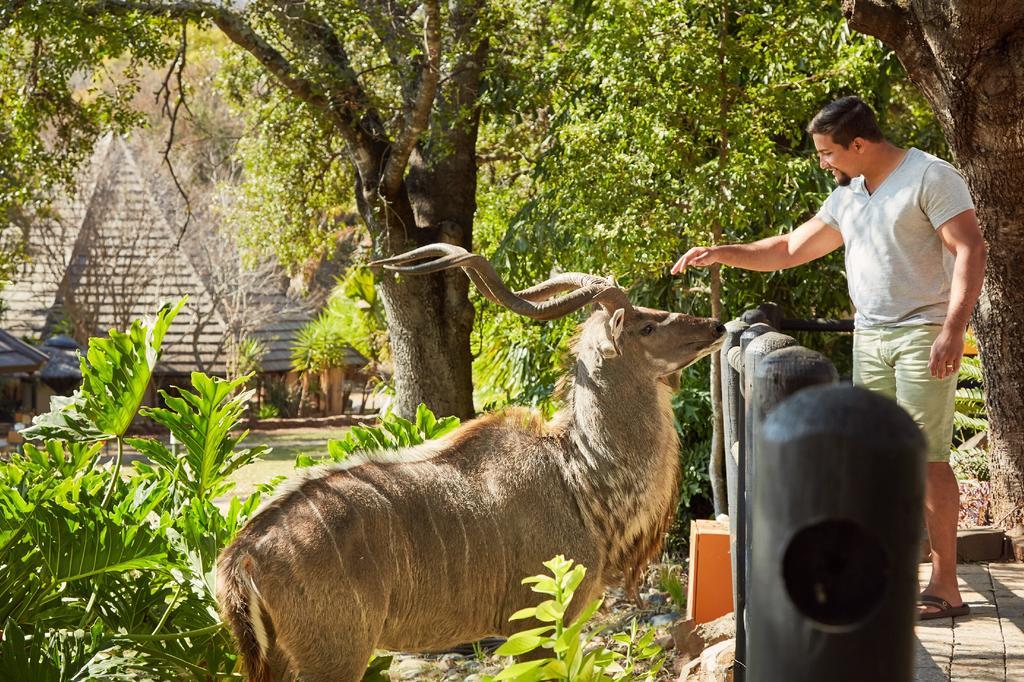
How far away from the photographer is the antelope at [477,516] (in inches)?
130

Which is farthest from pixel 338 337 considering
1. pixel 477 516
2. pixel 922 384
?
pixel 922 384

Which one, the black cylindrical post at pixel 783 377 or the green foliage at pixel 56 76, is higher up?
the green foliage at pixel 56 76

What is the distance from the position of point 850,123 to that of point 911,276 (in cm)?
56

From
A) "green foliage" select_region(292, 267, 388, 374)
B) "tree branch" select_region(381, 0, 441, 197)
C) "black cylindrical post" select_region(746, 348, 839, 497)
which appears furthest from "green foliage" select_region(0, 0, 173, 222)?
"green foliage" select_region(292, 267, 388, 374)

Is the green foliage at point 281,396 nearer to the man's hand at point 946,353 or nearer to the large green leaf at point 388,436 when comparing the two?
the large green leaf at point 388,436

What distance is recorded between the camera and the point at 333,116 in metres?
9.12

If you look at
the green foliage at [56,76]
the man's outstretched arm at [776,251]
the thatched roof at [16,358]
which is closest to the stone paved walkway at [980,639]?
the man's outstretched arm at [776,251]

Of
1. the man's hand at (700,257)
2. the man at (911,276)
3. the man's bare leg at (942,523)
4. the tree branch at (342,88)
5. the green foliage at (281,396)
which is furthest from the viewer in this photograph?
the green foliage at (281,396)

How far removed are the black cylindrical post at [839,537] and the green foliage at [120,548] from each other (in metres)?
3.26

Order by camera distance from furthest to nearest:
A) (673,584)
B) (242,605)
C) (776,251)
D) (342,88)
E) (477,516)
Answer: (342,88)
(673,584)
(776,251)
(477,516)
(242,605)

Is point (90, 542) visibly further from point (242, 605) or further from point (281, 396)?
point (281, 396)

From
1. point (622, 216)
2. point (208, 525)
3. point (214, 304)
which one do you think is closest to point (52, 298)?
point (214, 304)

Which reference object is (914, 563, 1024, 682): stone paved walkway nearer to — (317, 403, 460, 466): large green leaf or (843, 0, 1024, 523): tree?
(843, 0, 1024, 523): tree

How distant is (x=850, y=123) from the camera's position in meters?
3.88
